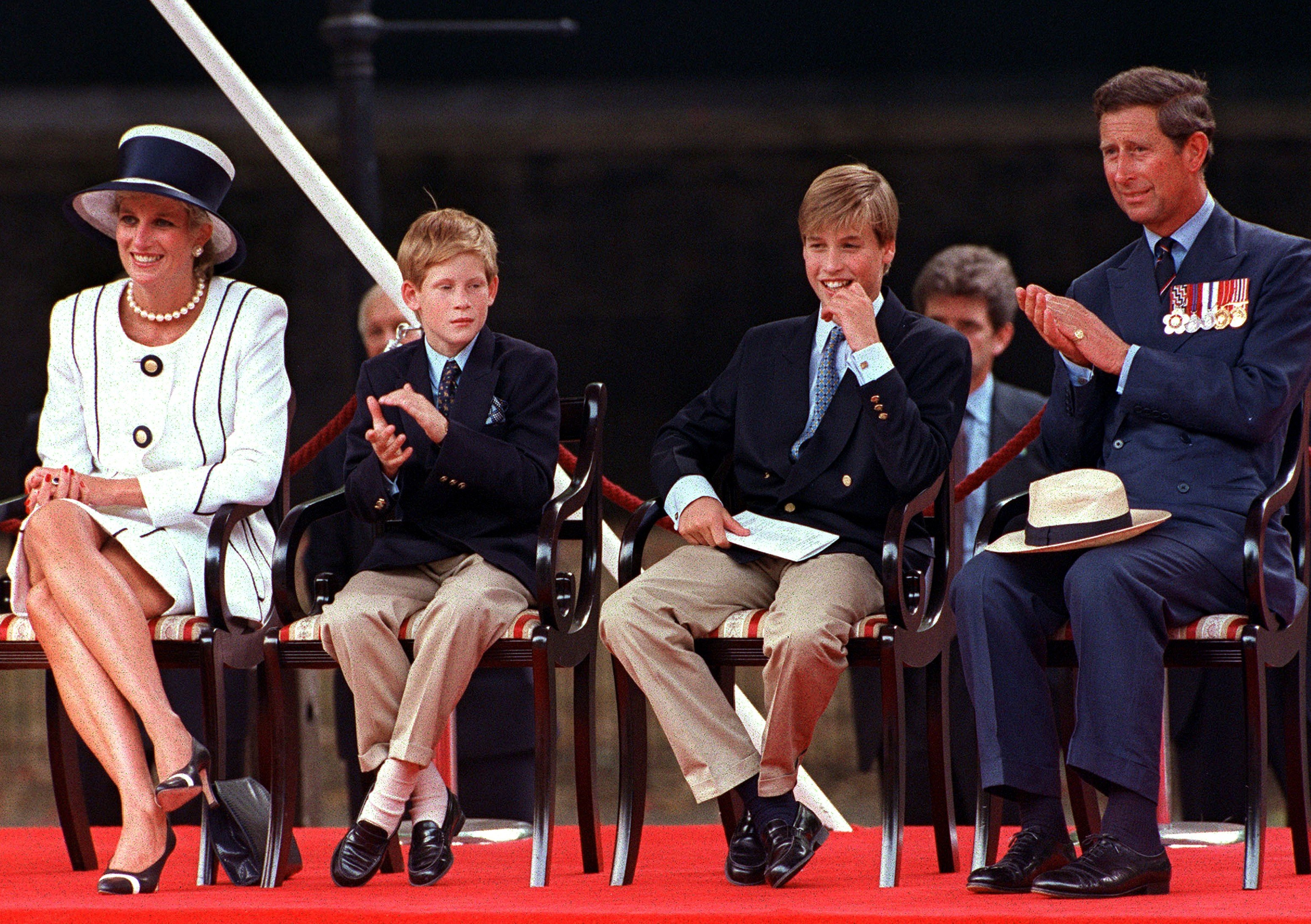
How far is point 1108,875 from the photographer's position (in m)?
3.29

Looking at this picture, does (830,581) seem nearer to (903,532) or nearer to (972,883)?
(903,532)

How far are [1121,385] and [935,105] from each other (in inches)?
283

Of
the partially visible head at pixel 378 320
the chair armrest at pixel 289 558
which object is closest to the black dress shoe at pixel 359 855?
the chair armrest at pixel 289 558

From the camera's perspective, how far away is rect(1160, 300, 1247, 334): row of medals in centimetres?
373

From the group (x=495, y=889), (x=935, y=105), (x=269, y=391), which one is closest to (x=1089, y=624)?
(x=495, y=889)

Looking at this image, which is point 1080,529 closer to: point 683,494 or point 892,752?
point 892,752

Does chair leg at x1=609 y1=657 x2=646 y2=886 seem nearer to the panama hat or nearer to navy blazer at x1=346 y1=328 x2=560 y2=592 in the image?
navy blazer at x1=346 y1=328 x2=560 y2=592

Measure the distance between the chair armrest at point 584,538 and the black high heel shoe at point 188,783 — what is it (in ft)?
2.36

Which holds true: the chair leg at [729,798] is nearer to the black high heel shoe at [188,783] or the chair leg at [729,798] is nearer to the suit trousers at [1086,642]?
the suit trousers at [1086,642]

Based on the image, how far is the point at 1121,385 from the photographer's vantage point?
12.0ft

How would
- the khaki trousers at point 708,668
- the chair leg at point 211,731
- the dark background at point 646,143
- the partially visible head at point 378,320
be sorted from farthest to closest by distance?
the dark background at point 646,143 < the partially visible head at point 378,320 < the chair leg at point 211,731 < the khaki trousers at point 708,668

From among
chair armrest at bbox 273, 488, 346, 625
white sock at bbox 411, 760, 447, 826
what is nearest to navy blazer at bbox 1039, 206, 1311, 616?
white sock at bbox 411, 760, 447, 826

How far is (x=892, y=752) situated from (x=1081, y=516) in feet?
1.90

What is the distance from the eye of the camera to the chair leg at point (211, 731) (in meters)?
3.84
